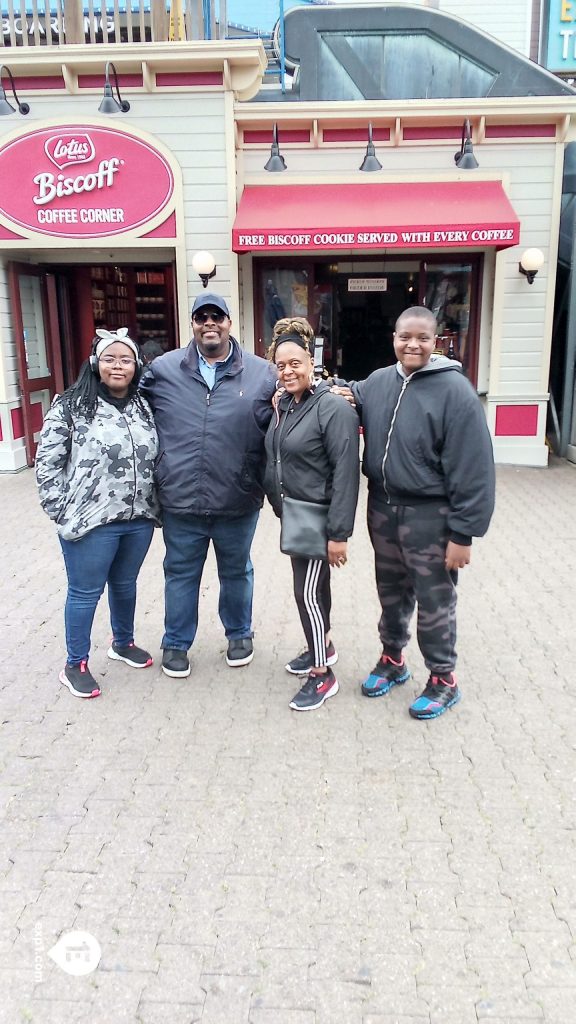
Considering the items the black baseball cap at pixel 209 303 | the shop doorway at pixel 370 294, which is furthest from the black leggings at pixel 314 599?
the shop doorway at pixel 370 294

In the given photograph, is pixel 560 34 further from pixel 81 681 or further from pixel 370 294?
pixel 81 681

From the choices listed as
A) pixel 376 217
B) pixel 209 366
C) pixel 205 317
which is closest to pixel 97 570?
pixel 209 366

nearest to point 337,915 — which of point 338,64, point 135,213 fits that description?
point 135,213

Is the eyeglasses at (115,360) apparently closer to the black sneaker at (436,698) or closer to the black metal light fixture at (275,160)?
the black sneaker at (436,698)

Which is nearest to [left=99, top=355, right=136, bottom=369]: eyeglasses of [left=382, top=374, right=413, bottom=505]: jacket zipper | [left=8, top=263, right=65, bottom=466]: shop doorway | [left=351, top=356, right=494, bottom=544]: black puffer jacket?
[left=351, top=356, right=494, bottom=544]: black puffer jacket

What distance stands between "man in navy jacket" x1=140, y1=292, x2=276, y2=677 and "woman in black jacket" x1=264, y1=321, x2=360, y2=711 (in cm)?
20

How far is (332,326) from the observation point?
966cm

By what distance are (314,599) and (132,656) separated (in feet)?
3.75

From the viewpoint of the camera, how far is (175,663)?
388 centimetres

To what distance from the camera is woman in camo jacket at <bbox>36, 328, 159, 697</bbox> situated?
3.42 metres

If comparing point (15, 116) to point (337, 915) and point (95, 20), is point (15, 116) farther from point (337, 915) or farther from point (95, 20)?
point (337, 915)

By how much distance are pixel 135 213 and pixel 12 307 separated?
185 centimetres

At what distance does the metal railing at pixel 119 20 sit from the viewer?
26.0 feet

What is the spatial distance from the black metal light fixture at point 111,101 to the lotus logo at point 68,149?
0.40 m
